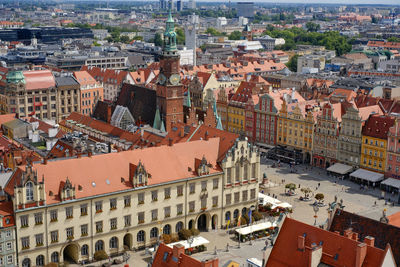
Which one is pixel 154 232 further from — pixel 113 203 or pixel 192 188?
pixel 113 203

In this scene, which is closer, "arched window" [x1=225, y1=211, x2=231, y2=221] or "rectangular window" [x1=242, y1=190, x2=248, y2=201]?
"arched window" [x1=225, y1=211, x2=231, y2=221]

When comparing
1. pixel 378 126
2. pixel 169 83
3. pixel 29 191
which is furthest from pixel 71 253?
pixel 378 126

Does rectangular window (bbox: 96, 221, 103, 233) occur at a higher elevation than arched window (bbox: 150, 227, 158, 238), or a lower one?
higher

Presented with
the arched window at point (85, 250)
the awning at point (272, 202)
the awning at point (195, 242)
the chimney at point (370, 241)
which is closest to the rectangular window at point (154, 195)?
the awning at point (195, 242)

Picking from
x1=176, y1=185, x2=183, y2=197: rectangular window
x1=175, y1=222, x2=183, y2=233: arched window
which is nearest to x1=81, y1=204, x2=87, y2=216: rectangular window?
x1=176, y1=185, x2=183, y2=197: rectangular window

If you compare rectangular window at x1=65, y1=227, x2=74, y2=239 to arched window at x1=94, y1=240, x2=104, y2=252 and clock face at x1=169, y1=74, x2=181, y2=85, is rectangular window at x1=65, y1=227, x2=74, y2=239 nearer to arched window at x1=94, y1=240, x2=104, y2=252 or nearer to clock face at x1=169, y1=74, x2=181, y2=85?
arched window at x1=94, y1=240, x2=104, y2=252

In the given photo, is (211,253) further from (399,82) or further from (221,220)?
(399,82)
